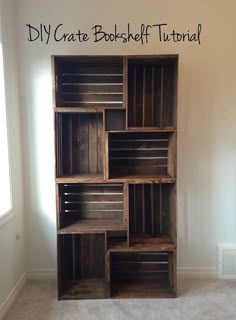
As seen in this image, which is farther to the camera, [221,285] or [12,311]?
[221,285]

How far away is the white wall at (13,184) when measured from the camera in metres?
2.16

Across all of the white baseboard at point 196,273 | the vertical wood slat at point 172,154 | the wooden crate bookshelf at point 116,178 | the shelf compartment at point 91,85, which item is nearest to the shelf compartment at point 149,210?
the wooden crate bookshelf at point 116,178

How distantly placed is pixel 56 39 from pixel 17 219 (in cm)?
161

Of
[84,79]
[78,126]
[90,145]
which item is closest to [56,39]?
[84,79]

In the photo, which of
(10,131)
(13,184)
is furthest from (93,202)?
(10,131)

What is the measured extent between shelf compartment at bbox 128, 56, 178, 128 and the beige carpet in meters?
1.45

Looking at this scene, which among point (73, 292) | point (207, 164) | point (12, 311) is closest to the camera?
point (12, 311)

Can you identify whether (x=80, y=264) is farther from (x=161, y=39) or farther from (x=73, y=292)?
(x=161, y=39)

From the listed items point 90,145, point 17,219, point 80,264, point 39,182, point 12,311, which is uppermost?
point 90,145

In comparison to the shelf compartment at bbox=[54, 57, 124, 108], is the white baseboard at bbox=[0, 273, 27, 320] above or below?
below

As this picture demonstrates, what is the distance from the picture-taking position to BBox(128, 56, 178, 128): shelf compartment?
2.39 metres

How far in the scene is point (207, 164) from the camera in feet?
8.29

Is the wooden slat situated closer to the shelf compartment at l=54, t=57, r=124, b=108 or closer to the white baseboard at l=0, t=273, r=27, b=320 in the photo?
the white baseboard at l=0, t=273, r=27, b=320

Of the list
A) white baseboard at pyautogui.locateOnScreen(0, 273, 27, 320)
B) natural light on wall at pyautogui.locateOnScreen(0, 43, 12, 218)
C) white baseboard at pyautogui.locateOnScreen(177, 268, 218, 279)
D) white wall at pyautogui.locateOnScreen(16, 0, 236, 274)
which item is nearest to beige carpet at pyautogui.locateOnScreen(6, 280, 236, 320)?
white baseboard at pyautogui.locateOnScreen(0, 273, 27, 320)
